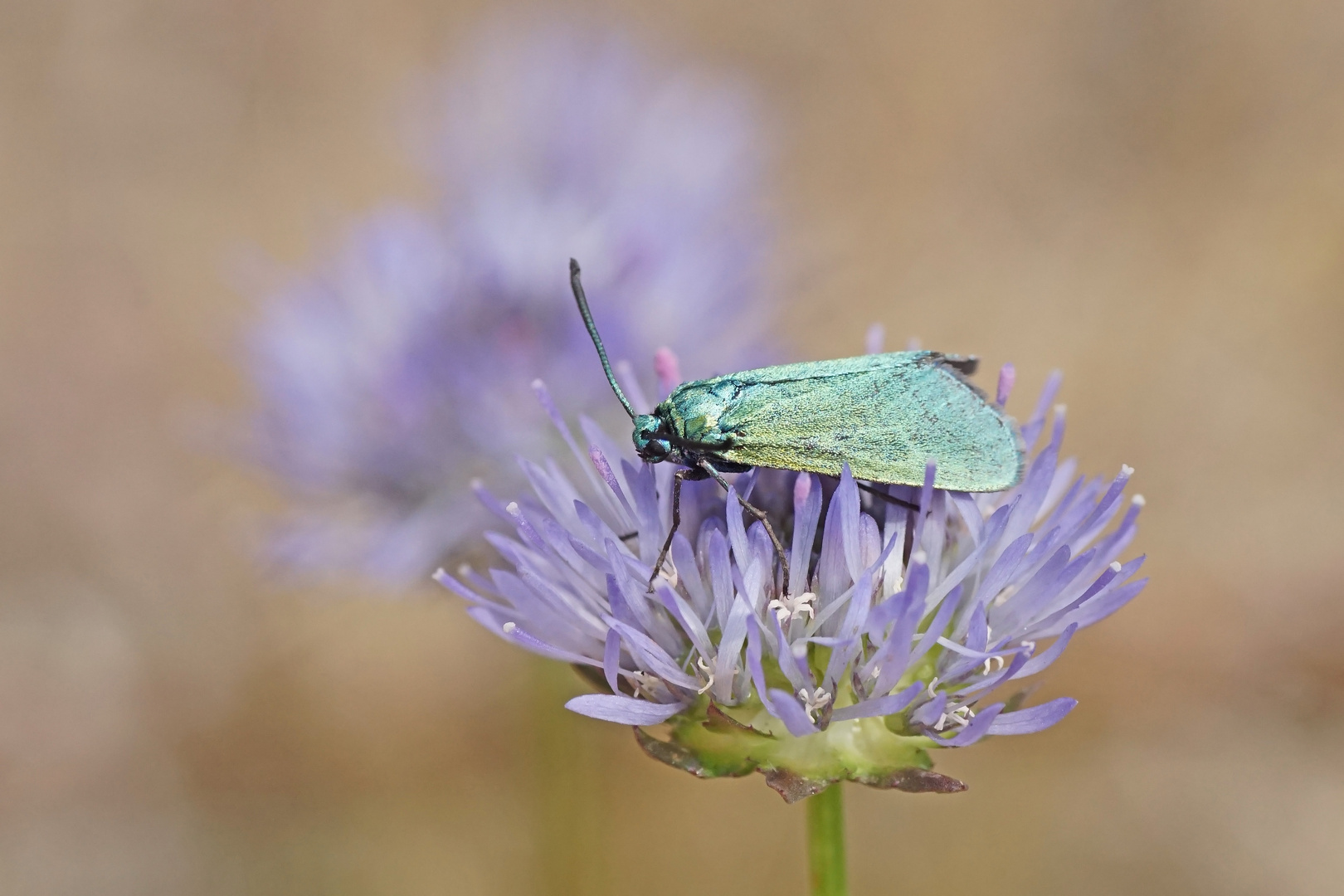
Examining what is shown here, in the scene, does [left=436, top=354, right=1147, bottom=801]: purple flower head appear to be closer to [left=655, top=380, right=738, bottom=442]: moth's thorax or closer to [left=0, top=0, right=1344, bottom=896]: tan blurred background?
[left=655, top=380, right=738, bottom=442]: moth's thorax

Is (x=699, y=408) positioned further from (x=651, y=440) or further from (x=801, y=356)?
(x=801, y=356)

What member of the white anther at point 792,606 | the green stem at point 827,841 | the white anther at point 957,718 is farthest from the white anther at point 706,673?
the white anther at point 957,718

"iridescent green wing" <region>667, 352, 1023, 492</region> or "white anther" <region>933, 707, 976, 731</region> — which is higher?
"iridescent green wing" <region>667, 352, 1023, 492</region>

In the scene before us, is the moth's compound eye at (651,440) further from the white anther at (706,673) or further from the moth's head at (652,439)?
the white anther at (706,673)

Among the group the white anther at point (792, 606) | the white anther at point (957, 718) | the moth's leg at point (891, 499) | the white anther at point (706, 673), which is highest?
the moth's leg at point (891, 499)

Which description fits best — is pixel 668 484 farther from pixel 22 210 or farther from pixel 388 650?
pixel 22 210

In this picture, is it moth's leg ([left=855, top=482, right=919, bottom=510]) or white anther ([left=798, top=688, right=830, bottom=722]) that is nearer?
white anther ([left=798, top=688, right=830, bottom=722])

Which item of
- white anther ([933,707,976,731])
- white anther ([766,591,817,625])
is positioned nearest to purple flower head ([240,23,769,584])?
white anther ([766,591,817,625])

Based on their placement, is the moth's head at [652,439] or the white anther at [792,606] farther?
the moth's head at [652,439]
